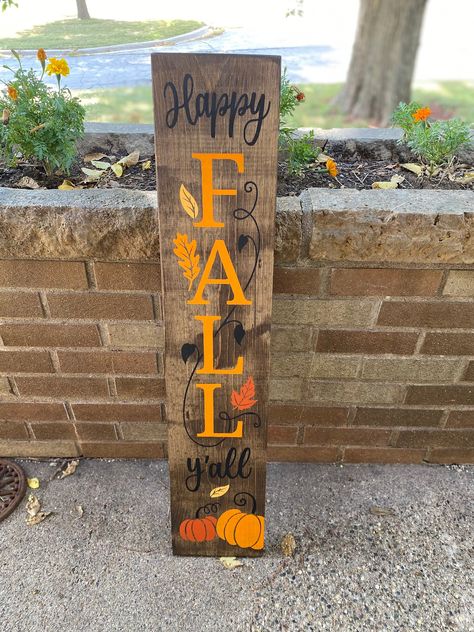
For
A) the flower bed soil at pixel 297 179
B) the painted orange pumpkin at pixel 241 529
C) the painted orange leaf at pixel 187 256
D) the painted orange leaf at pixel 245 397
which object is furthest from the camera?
the flower bed soil at pixel 297 179

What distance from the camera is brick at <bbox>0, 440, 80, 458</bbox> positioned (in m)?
1.96

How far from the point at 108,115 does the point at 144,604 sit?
76.9 inches

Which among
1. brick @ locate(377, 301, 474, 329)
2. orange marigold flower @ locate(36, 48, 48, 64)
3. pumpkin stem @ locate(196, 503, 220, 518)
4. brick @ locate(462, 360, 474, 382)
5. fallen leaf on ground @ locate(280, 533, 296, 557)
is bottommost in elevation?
fallen leaf on ground @ locate(280, 533, 296, 557)

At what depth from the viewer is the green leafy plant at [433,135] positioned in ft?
5.76

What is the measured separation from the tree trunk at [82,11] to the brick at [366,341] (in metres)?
1.47

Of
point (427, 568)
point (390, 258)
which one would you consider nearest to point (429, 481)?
point (427, 568)

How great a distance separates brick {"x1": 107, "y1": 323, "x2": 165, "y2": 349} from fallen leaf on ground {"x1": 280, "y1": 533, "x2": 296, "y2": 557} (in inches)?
31.9

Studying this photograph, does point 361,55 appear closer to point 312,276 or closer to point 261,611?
point 312,276

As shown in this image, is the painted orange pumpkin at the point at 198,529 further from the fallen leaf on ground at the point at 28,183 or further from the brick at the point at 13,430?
the fallen leaf on ground at the point at 28,183

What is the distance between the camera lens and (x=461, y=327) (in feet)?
5.36

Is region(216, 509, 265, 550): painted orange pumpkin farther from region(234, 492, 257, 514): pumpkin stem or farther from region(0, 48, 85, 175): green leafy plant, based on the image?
region(0, 48, 85, 175): green leafy plant

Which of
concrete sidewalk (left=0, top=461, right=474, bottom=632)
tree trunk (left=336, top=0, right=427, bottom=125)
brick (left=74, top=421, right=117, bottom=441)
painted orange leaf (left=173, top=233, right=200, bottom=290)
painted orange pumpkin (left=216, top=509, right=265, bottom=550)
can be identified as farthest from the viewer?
tree trunk (left=336, top=0, right=427, bottom=125)

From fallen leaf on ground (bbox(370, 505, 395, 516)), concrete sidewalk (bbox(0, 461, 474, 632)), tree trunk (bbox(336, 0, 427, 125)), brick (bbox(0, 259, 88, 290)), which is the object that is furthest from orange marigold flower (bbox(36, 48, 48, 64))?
tree trunk (bbox(336, 0, 427, 125))

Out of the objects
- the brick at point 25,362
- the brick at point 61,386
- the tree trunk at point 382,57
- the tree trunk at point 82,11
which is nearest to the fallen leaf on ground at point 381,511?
the brick at point 61,386
